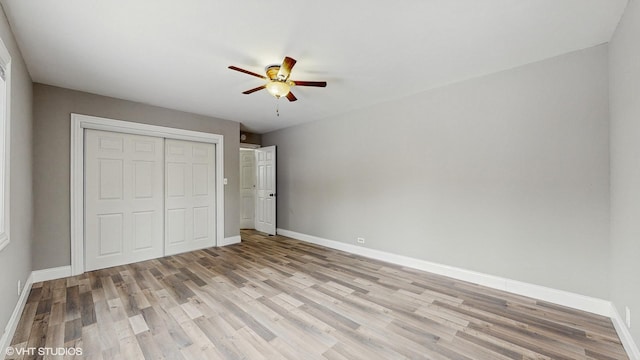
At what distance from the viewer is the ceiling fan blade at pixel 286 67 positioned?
7.29 ft

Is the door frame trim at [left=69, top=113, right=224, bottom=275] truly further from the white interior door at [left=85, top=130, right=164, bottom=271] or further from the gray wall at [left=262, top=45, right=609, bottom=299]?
the gray wall at [left=262, top=45, right=609, bottom=299]

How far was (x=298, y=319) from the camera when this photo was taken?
2.30 m

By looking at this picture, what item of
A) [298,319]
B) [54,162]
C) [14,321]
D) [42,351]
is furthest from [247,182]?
[42,351]

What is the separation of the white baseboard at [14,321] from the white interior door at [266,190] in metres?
3.70

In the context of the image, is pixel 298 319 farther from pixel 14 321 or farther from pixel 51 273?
pixel 51 273

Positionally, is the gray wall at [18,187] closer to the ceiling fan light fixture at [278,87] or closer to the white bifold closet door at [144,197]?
the white bifold closet door at [144,197]

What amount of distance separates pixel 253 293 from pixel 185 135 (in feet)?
9.92

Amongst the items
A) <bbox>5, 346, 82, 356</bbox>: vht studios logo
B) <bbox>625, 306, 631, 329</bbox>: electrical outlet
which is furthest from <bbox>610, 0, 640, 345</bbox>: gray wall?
<bbox>5, 346, 82, 356</bbox>: vht studios logo

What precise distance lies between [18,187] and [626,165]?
5153 millimetres

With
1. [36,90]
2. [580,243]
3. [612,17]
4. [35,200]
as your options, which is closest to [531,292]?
[580,243]

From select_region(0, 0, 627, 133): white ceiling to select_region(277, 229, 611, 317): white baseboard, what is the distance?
93.7 inches

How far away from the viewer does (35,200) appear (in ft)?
10.2

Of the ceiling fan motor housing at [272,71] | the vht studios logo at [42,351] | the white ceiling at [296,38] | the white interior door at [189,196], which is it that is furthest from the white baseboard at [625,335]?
the white interior door at [189,196]

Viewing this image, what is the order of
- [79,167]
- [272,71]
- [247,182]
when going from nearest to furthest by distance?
[272,71] < [79,167] < [247,182]
